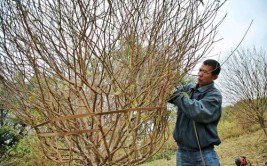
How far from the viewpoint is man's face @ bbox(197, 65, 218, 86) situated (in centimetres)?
299

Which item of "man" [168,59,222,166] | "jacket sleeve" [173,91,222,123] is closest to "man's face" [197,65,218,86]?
"man" [168,59,222,166]

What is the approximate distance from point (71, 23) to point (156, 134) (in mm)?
943

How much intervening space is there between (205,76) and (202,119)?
1.54 feet

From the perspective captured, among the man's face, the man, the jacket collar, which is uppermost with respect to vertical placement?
the man's face

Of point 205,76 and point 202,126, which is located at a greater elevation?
point 205,76

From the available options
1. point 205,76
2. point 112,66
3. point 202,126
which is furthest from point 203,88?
point 112,66

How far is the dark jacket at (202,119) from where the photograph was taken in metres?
2.75

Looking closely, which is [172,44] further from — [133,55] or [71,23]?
[71,23]

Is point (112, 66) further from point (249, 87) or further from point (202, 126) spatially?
point (249, 87)

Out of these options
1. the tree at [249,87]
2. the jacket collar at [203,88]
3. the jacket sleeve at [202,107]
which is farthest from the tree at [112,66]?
the tree at [249,87]

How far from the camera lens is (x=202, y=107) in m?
2.74

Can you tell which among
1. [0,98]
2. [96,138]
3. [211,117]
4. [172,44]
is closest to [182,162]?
[211,117]

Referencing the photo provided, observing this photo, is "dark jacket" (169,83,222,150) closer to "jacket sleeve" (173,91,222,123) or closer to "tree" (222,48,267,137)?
"jacket sleeve" (173,91,222,123)

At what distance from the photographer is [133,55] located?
2.15m
